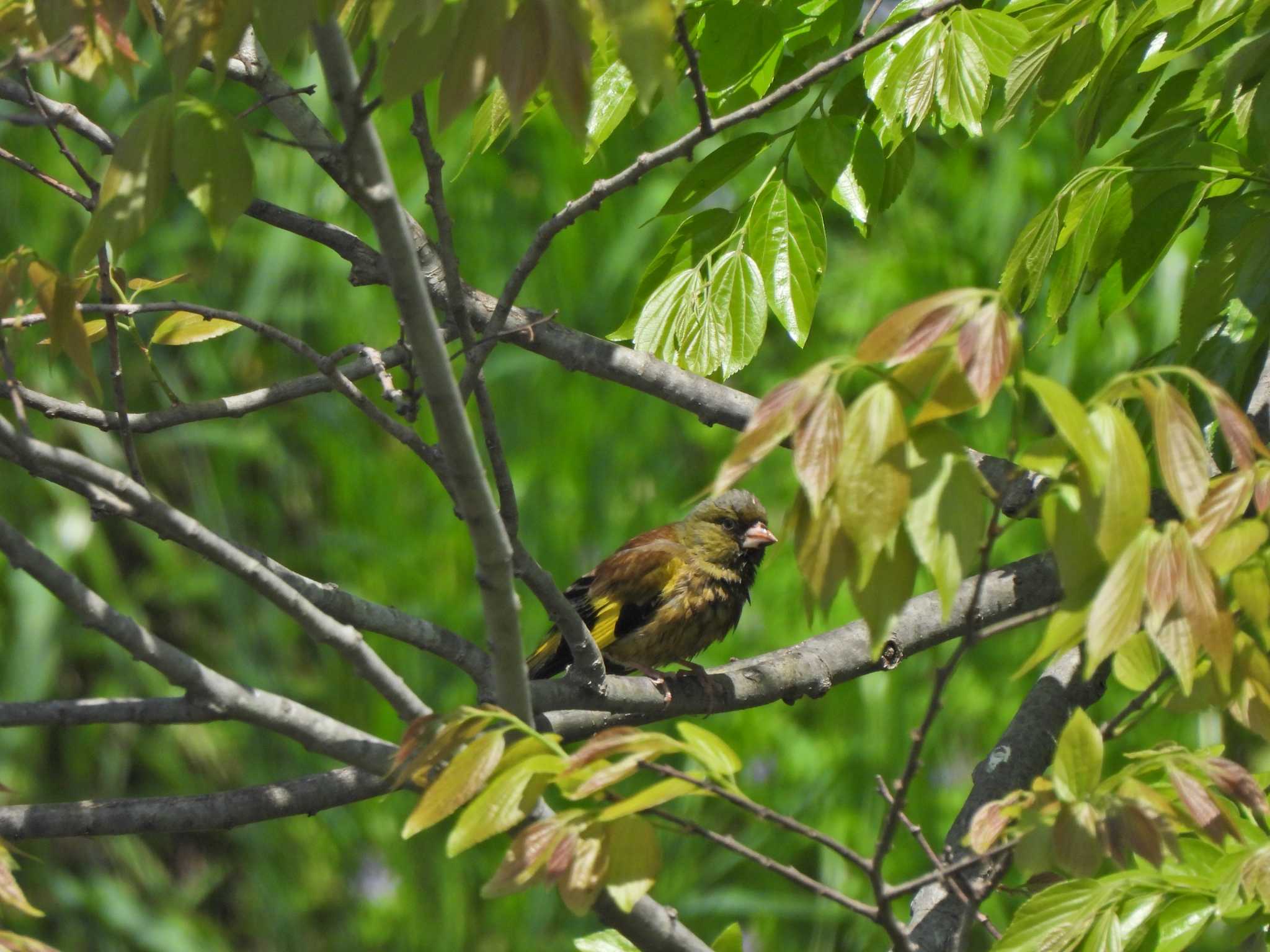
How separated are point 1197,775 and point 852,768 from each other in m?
4.02

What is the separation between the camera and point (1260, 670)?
1729 mm

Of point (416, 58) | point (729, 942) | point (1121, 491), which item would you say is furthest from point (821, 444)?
point (729, 942)

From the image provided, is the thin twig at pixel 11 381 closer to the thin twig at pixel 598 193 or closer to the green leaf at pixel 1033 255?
the thin twig at pixel 598 193

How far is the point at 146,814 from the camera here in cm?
230

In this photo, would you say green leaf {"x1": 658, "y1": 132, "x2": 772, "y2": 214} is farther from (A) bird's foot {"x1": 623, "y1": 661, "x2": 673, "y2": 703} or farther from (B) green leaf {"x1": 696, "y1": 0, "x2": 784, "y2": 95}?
(A) bird's foot {"x1": 623, "y1": 661, "x2": 673, "y2": 703}

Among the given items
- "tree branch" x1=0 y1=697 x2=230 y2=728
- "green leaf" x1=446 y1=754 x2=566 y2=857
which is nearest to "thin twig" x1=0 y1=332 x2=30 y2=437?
"tree branch" x1=0 y1=697 x2=230 y2=728

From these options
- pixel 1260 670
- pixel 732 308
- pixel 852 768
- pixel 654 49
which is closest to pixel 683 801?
pixel 852 768

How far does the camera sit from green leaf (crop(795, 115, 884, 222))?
9.47ft

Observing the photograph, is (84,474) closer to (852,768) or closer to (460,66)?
(460,66)

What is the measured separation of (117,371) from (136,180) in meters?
0.63

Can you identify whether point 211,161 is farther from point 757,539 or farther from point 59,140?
point 757,539

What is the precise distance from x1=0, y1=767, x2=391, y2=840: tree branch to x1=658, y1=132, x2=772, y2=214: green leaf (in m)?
1.39

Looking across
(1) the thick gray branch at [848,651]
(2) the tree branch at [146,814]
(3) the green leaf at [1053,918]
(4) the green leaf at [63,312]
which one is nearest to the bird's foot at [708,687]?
(1) the thick gray branch at [848,651]

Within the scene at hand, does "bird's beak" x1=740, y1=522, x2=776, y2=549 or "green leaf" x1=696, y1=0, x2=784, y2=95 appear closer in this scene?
"green leaf" x1=696, y1=0, x2=784, y2=95
